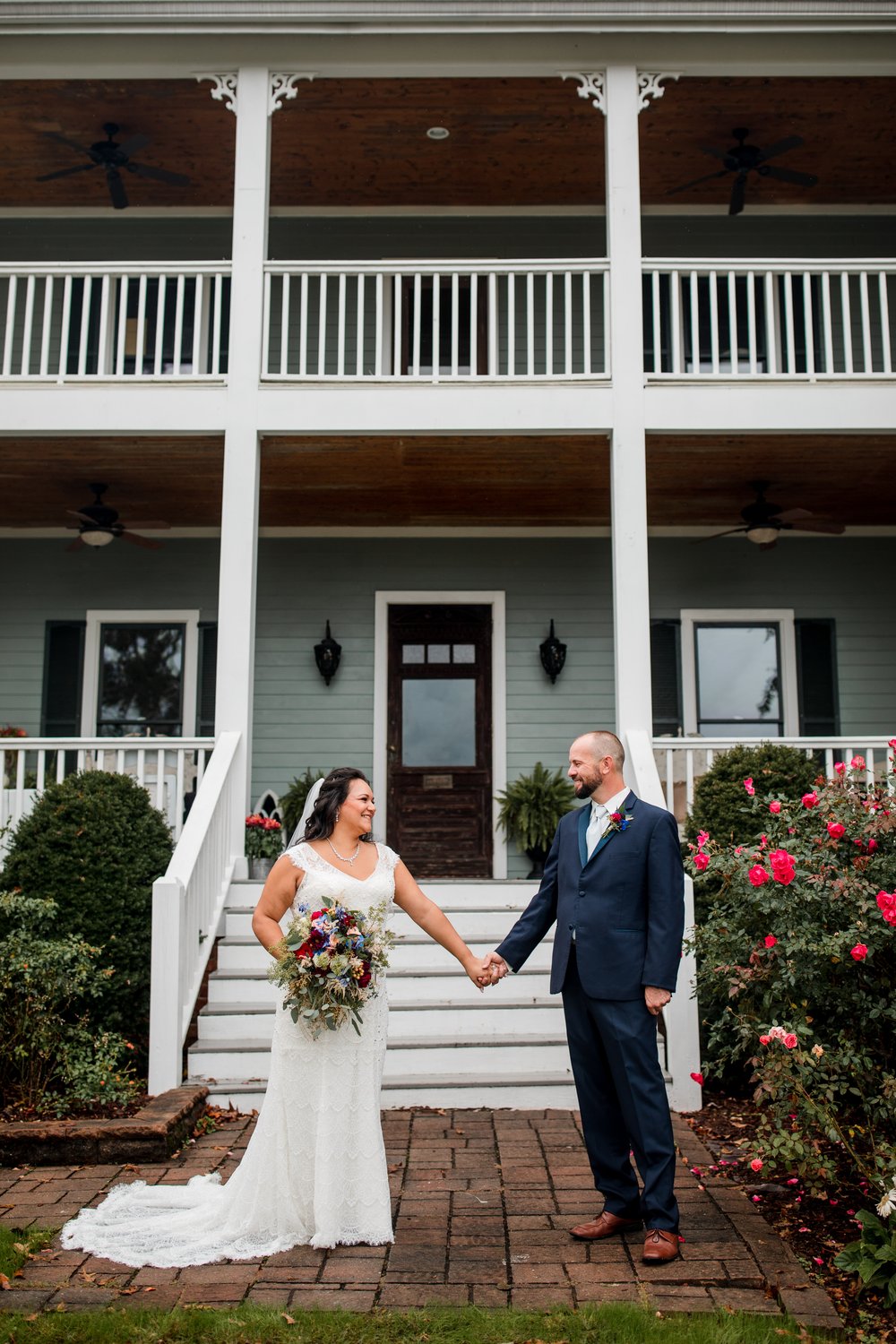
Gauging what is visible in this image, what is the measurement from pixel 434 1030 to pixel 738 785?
231 centimetres

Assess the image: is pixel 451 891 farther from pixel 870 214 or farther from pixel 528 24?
pixel 870 214

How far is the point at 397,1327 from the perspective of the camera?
3.41 m

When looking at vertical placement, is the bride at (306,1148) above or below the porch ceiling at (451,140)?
below

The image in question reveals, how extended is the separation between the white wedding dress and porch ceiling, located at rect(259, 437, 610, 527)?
5.11m

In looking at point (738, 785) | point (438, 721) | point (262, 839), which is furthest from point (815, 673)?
point (262, 839)

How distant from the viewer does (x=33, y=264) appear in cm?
855

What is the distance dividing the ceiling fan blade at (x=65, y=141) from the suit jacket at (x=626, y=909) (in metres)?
7.79

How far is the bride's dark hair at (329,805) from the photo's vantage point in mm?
4344

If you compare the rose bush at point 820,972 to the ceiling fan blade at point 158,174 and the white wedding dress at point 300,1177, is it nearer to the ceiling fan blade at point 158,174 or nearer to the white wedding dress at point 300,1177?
the white wedding dress at point 300,1177

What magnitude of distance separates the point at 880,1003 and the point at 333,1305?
Result: 230 cm

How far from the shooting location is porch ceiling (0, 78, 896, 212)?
29.9ft

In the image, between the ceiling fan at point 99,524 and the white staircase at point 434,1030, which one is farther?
the ceiling fan at point 99,524

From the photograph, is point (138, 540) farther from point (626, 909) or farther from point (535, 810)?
point (626, 909)

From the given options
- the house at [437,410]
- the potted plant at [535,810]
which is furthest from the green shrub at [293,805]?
the potted plant at [535,810]
